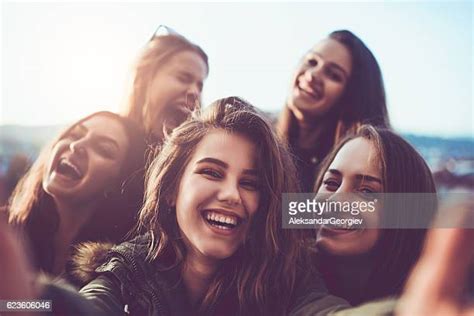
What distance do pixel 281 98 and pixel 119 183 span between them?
67 cm

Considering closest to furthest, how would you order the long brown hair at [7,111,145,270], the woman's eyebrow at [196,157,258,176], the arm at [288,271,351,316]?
the arm at [288,271,351,316] < the woman's eyebrow at [196,157,258,176] < the long brown hair at [7,111,145,270]

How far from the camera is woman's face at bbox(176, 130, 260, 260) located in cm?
223

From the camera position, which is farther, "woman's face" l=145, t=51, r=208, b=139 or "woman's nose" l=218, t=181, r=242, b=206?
"woman's face" l=145, t=51, r=208, b=139

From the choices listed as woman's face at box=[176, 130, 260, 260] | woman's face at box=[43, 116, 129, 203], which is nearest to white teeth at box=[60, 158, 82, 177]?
woman's face at box=[43, 116, 129, 203]

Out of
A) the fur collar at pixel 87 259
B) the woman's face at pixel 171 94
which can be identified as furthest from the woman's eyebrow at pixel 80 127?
the fur collar at pixel 87 259

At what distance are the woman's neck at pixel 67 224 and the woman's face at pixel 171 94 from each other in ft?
1.29

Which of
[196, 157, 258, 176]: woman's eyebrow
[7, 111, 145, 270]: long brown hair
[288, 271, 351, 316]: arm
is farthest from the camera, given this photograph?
[7, 111, 145, 270]: long brown hair

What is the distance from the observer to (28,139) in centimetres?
244

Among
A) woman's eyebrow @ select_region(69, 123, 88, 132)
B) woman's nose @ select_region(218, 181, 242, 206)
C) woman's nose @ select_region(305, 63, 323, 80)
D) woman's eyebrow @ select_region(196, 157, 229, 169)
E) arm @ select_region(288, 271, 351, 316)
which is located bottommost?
arm @ select_region(288, 271, 351, 316)

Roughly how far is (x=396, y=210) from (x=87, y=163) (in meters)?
1.13

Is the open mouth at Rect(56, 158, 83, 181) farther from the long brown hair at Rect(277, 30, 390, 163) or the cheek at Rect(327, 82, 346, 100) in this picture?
the cheek at Rect(327, 82, 346, 100)

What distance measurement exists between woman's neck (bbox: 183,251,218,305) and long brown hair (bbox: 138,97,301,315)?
2 cm

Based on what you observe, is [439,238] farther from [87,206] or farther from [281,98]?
[87,206]

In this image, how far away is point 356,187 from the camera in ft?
7.43
